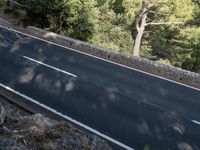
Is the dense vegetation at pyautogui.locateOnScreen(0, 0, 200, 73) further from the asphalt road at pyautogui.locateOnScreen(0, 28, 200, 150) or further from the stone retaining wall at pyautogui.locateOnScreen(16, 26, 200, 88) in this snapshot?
the asphalt road at pyautogui.locateOnScreen(0, 28, 200, 150)

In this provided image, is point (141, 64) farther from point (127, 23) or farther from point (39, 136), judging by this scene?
point (127, 23)

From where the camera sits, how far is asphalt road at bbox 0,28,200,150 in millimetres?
10320

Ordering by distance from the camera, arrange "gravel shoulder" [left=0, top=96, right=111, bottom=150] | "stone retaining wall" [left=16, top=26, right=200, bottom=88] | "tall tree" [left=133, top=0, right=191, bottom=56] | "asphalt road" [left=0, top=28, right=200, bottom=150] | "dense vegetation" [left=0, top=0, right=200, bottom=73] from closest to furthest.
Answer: "gravel shoulder" [left=0, top=96, right=111, bottom=150] < "asphalt road" [left=0, top=28, right=200, bottom=150] < "stone retaining wall" [left=16, top=26, right=200, bottom=88] < "dense vegetation" [left=0, top=0, right=200, bottom=73] < "tall tree" [left=133, top=0, right=191, bottom=56]

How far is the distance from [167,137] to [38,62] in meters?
7.71

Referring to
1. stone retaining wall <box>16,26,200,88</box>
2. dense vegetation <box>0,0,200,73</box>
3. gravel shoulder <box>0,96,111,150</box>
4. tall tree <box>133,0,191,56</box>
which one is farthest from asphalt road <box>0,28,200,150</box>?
tall tree <box>133,0,191,56</box>

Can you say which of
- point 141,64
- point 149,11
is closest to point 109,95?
point 141,64

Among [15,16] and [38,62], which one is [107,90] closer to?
[38,62]

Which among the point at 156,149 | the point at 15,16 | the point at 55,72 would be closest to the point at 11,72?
the point at 55,72

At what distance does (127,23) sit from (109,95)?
21.1 m

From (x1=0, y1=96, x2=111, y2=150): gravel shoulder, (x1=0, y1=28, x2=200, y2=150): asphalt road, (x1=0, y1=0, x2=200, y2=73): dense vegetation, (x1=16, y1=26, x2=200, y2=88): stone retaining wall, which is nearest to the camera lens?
(x1=0, y1=96, x2=111, y2=150): gravel shoulder

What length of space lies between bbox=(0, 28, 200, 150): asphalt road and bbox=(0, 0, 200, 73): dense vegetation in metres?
5.86

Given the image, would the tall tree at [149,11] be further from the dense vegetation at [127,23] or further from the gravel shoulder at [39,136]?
the gravel shoulder at [39,136]

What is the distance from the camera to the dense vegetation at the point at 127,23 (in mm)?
24689

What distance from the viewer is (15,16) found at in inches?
1059
